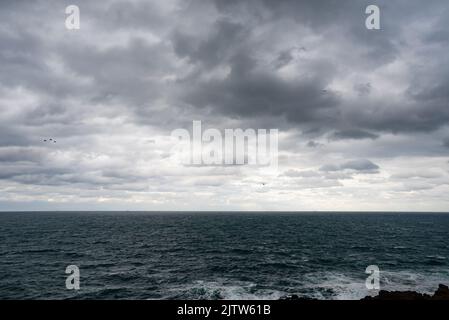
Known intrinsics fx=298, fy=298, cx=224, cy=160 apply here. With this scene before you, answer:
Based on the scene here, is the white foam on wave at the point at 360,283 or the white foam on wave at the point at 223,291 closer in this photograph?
the white foam on wave at the point at 223,291

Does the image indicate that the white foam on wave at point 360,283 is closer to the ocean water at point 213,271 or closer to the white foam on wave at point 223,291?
the ocean water at point 213,271

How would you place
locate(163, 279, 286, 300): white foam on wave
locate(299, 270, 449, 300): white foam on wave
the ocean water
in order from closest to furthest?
locate(163, 279, 286, 300): white foam on wave → locate(299, 270, 449, 300): white foam on wave → the ocean water

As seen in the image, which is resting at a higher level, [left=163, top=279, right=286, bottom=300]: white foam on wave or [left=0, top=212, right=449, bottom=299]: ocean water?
[left=163, top=279, right=286, bottom=300]: white foam on wave

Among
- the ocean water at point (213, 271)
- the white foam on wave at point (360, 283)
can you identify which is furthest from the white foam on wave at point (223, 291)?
the white foam on wave at point (360, 283)

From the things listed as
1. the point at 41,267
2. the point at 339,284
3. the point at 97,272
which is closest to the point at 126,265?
the point at 97,272

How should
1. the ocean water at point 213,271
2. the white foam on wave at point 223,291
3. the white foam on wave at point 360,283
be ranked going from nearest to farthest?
the white foam on wave at point 223,291 < the white foam on wave at point 360,283 < the ocean water at point 213,271

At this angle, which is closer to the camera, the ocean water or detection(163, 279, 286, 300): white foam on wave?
detection(163, 279, 286, 300): white foam on wave

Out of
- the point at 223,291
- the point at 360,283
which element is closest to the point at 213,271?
the point at 223,291

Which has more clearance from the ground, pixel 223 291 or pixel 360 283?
pixel 223 291

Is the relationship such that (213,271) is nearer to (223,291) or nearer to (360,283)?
(223,291)

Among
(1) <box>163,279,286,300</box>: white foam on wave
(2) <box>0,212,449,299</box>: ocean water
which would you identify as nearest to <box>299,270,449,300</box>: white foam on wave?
(2) <box>0,212,449,299</box>: ocean water

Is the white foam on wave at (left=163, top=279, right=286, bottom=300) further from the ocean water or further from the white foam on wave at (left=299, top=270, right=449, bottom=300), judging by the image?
the white foam on wave at (left=299, top=270, right=449, bottom=300)
